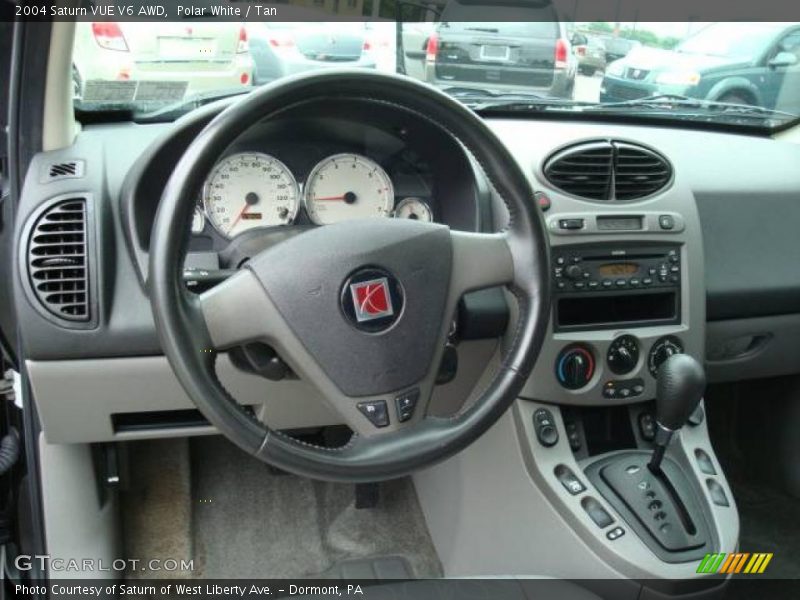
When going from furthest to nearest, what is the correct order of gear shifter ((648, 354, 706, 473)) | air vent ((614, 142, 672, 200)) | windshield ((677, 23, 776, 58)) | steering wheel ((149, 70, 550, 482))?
windshield ((677, 23, 776, 58)) → air vent ((614, 142, 672, 200)) → gear shifter ((648, 354, 706, 473)) → steering wheel ((149, 70, 550, 482))

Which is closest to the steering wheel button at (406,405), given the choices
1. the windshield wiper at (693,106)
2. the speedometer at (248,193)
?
the speedometer at (248,193)

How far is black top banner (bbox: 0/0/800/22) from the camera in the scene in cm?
148

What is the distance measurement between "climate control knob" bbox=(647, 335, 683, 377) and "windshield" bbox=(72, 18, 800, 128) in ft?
2.36

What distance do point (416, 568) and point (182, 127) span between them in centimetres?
140

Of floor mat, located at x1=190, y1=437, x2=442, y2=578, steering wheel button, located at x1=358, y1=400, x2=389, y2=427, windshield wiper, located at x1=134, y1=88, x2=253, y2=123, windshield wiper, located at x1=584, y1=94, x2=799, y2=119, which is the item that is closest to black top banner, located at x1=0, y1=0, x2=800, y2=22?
windshield wiper, located at x1=134, y1=88, x2=253, y2=123

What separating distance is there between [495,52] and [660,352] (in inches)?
40.4

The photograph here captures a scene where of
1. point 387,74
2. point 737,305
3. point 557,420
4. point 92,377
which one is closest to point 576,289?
point 557,420

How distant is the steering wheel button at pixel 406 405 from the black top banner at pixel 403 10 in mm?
950

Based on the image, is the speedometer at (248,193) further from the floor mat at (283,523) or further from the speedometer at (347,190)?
the floor mat at (283,523)

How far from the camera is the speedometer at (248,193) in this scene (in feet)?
5.16

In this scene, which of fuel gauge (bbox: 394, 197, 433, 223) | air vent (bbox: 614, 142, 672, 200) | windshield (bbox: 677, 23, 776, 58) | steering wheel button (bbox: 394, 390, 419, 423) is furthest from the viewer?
windshield (bbox: 677, 23, 776, 58)

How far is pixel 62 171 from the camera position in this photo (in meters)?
1.52

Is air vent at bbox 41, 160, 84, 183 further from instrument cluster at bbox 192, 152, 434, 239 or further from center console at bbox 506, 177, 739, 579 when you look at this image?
center console at bbox 506, 177, 739, 579

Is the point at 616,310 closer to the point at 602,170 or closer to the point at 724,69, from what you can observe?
the point at 602,170
